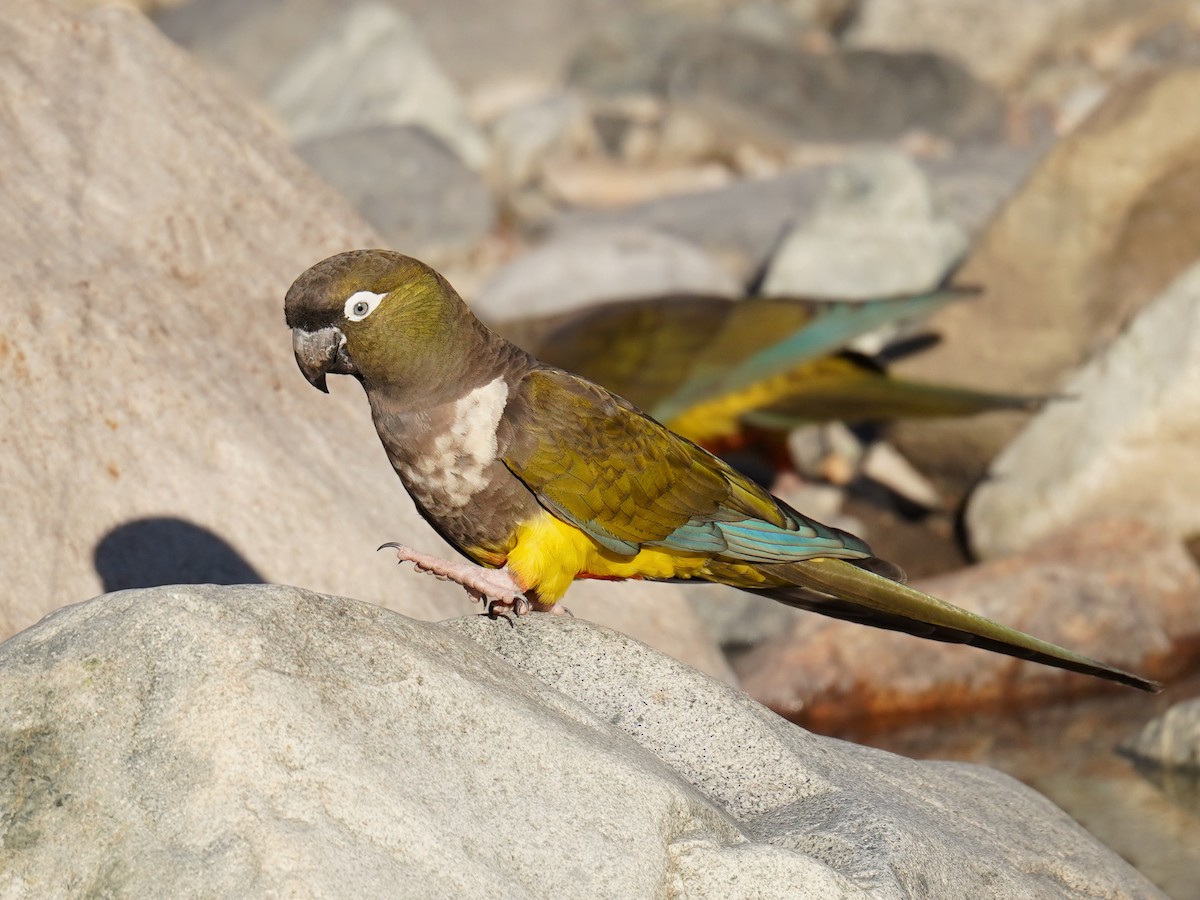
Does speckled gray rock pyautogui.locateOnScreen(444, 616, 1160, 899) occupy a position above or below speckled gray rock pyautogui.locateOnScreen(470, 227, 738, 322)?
above

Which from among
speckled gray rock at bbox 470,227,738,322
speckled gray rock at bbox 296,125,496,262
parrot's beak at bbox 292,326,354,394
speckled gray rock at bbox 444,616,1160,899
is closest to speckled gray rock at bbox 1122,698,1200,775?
speckled gray rock at bbox 444,616,1160,899

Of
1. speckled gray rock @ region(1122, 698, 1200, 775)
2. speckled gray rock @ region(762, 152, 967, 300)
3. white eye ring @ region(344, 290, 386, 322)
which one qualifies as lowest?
speckled gray rock @ region(762, 152, 967, 300)

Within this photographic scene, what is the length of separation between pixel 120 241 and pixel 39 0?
1285mm

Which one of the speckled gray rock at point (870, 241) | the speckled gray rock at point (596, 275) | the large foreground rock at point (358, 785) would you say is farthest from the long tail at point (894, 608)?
the speckled gray rock at point (870, 241)

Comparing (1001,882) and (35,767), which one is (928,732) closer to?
(1001,882)

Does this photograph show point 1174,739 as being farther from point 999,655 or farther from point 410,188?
point 410,188

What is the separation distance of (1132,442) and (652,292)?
4546 mm

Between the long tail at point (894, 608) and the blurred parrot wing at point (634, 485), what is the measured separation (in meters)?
0.09

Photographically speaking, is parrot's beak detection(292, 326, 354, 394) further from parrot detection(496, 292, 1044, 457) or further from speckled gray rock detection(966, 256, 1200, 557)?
speckled gray rock detection(966, 256, 1200, 557)

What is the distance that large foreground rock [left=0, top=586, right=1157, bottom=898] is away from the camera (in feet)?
10.2

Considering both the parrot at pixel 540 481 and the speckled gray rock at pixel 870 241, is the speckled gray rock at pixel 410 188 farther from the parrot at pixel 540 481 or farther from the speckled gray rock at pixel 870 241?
the parrot at pixel 540 481

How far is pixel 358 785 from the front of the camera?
3217 millimetres

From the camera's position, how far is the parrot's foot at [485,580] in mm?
4359

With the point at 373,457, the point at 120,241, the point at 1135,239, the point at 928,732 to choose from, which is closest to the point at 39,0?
the point at 120,241
